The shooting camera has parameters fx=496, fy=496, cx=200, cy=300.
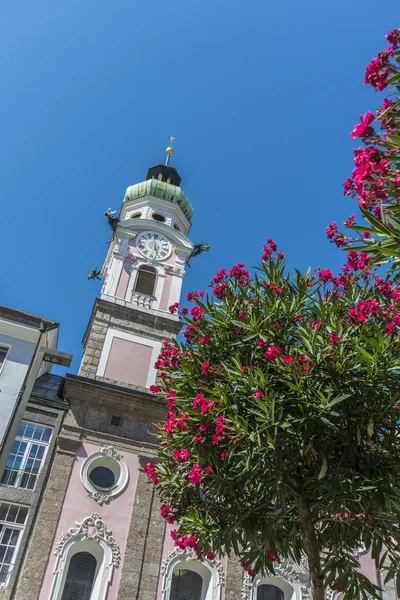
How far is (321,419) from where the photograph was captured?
32.6 ft

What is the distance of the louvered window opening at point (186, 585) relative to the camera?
61.1ft

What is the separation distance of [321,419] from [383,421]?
1.62 m

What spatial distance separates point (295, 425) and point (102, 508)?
12.0 meters

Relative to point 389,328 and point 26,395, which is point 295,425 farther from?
point 26,395

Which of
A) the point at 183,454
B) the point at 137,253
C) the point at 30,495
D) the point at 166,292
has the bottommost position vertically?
the point at 183,454

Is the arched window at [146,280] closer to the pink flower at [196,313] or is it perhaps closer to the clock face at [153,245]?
the clock face at [153,245]

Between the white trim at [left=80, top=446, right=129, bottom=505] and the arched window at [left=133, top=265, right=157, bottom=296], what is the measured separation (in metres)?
10.1

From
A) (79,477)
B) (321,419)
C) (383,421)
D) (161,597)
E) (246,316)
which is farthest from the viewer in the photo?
(79,477)

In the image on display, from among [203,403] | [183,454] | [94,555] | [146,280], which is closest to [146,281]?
[146,280]

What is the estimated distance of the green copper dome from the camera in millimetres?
35000

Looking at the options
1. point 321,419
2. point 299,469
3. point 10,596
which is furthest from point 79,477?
point 321,419

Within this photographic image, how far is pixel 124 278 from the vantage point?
28.3 metres

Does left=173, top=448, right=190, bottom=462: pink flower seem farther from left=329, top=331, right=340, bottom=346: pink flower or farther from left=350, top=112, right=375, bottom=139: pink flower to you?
left=350, top=112, right=375, bottom=139: pink flower

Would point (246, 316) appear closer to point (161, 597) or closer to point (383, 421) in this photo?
point (383, 421)
